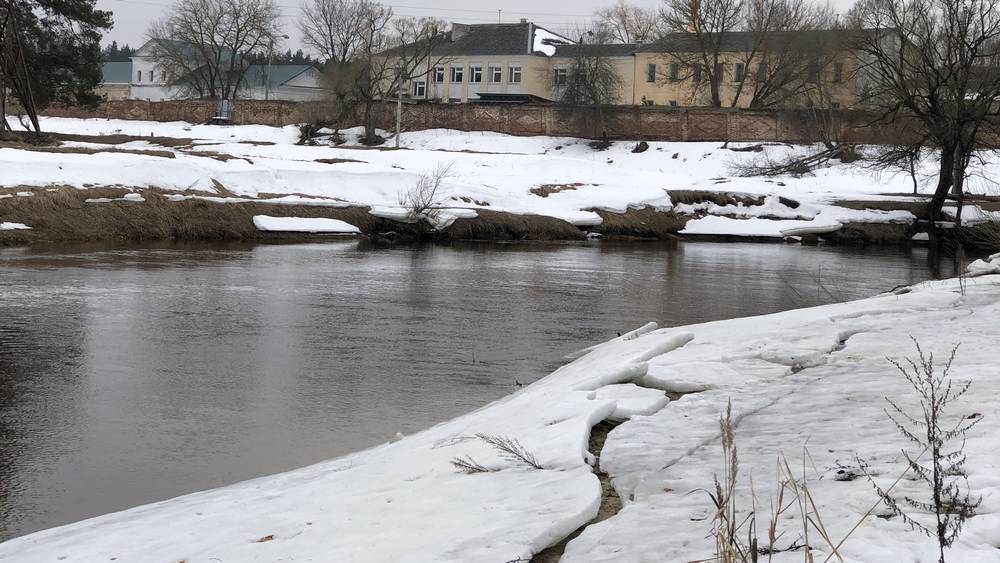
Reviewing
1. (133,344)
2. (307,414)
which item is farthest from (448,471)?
(133,344)

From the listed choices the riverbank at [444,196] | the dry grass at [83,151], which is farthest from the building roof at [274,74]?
the dry grass at [83,151]

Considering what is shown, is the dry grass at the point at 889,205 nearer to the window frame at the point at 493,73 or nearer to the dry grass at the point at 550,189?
the dry grass at the point at 550,189

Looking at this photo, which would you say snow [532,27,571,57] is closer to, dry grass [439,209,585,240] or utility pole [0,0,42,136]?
dry grass [439,209,585,240]

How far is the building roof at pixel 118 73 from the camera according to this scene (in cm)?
13075

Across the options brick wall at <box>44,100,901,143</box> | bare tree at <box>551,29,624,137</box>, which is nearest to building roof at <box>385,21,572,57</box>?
bare tree at <box>551,29,624,137</box>

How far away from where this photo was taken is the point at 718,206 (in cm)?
3619

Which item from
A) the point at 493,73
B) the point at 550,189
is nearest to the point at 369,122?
the point at 493,73

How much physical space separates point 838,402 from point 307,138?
62079mm

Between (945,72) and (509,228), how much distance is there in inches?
586

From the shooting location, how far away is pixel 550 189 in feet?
116

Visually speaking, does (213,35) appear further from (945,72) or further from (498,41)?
(945,72)

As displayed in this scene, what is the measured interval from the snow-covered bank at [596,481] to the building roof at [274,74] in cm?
10682

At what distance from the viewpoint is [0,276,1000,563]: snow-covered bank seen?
3.96m

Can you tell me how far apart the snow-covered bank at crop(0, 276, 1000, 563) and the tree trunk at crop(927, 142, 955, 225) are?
89.5 feet
